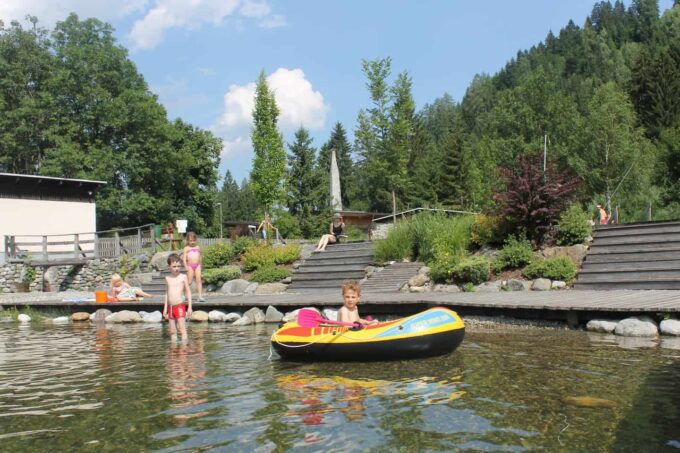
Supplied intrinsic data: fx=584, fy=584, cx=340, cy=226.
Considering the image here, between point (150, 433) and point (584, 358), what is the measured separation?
5636mm

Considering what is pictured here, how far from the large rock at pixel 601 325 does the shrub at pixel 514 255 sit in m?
4.92

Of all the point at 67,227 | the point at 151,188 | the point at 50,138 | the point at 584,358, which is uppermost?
the point at 50,138

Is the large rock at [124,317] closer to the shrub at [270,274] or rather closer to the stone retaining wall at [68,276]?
the shrub at [270,274]

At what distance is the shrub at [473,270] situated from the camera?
14977mm

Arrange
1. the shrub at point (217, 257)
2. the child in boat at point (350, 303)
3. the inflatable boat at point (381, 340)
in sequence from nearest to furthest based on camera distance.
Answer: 1. the inflatable boat at point (381, 340)
2. the child in boat at point (350, 303)
3. the shrub at point (217, 257)

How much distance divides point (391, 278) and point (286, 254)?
17.8 feet

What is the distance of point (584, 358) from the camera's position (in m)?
7.82

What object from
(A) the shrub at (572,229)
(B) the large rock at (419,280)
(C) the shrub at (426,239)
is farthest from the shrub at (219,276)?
(A) the shrub at (572,229)

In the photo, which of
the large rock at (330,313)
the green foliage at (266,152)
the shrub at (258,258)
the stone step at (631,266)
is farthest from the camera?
the green foliage at (266,152)

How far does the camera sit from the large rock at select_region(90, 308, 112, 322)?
16.2m

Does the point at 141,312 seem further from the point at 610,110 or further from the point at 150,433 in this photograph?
the point at 610,110

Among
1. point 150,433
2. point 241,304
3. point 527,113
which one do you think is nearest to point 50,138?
point 241,304

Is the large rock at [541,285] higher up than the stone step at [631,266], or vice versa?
the stone step at [631,266]

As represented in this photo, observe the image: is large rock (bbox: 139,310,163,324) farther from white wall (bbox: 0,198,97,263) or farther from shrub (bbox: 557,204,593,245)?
white wall (bbox: 0,198,97,263)
